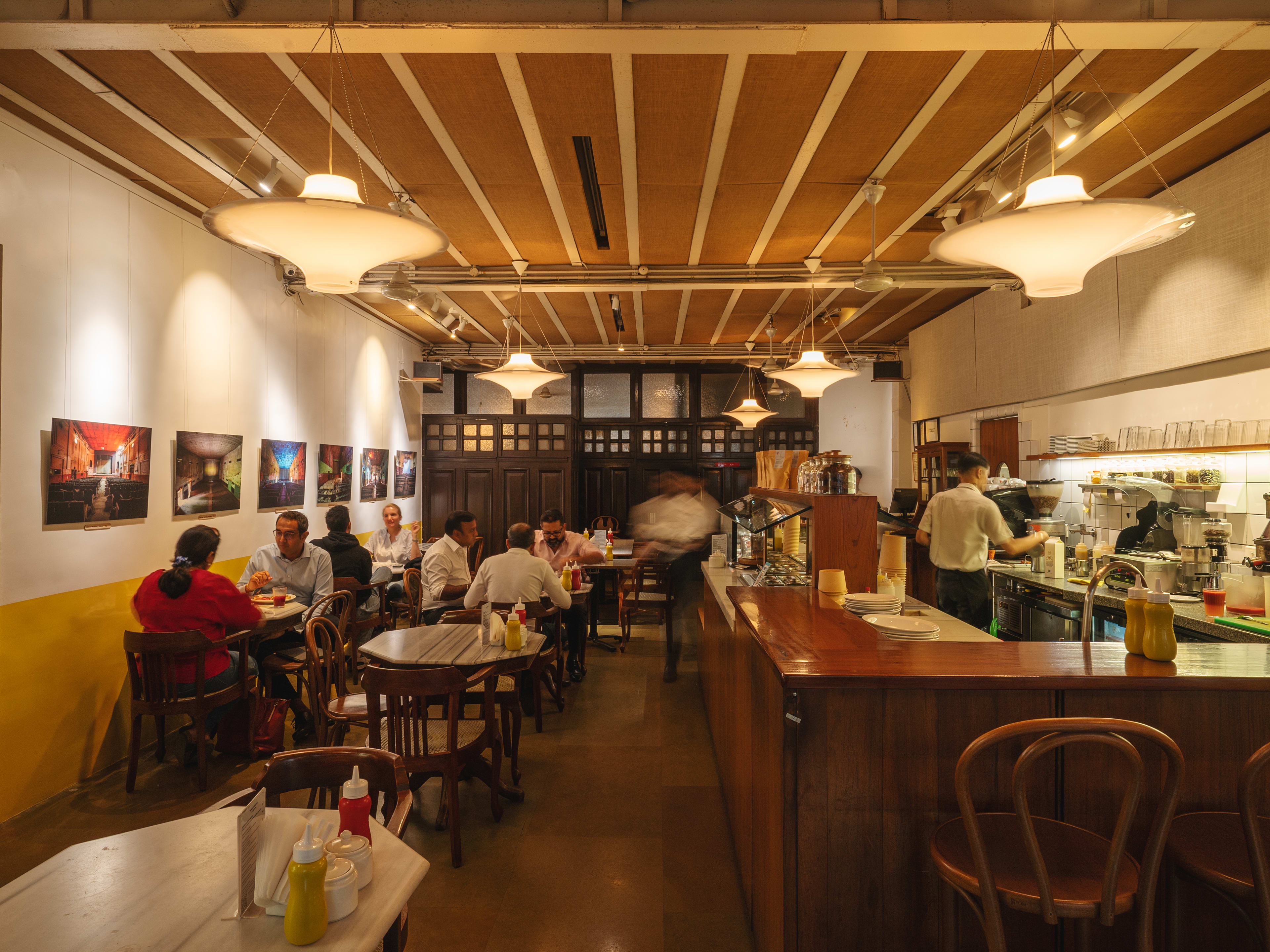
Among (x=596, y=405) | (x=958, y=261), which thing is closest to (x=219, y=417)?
(x=958, y=261)

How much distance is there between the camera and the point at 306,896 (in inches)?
52.6

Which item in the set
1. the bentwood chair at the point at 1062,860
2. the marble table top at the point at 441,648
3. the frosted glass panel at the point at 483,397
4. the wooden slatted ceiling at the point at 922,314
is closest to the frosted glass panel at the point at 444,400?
the frosted glass panel at the point at 483,397

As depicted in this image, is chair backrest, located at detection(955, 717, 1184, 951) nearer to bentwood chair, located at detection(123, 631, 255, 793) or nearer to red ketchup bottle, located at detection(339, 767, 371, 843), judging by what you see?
red ketchup bottle, located at detection(339, 767, 371, 843)

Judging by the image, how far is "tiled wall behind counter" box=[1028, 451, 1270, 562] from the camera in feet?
12.9

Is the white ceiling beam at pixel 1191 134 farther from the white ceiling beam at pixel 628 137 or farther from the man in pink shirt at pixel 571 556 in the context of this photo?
the man in pink shirt at pixel 571 556

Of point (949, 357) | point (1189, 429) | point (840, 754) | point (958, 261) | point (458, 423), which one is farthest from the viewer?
point (458, 423)

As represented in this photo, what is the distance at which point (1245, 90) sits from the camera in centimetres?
339

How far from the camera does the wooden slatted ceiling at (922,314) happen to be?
7.18 m

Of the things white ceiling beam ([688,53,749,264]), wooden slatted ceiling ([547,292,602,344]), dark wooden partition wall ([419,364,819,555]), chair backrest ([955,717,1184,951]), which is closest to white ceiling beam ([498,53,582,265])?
white ceiling beam ([688,53,749,264])

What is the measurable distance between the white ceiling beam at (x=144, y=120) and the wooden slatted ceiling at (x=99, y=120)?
3 cm

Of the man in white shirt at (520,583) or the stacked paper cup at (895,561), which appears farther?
the man in white shirt at (520,583)

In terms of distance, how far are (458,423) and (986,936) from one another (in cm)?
979

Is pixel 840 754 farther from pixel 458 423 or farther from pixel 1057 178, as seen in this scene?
pixel 458 423

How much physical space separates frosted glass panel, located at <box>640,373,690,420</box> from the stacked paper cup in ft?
25.5
